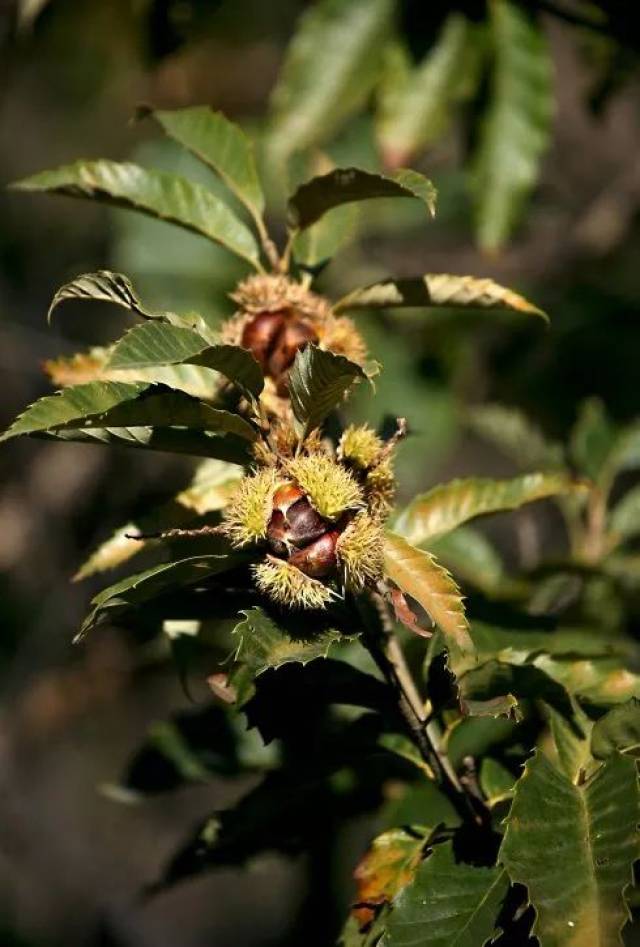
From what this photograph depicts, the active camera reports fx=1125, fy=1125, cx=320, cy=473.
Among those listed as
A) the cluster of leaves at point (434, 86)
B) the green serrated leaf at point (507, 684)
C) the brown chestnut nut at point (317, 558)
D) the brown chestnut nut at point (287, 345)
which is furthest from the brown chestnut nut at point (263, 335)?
the cluster of leaves at point (434, 86)

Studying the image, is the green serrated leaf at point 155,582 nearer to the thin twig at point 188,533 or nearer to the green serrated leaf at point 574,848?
the thin twig at point 188,533

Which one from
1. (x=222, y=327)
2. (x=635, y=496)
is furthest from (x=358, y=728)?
(x=635, y=496)

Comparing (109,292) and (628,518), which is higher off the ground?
(109,292)

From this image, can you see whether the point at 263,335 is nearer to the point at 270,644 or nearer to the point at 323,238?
the point at 323,238

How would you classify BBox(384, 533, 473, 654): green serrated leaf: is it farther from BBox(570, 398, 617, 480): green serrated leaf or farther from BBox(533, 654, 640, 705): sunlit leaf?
BBox(570, 398, 617, 480): green serrated leaf

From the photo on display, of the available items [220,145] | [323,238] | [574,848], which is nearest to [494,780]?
[574,848]

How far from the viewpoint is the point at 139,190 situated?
1054 millimetres

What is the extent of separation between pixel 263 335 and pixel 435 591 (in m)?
0.29

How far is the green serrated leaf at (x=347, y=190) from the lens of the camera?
35.4 inches

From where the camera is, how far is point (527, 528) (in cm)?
182

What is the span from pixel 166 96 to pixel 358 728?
90.6 inches

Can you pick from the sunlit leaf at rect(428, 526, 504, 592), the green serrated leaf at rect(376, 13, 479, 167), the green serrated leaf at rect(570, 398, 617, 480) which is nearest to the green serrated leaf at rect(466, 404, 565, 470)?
the green serrated leaf at rect(570, 398, 617, 480)

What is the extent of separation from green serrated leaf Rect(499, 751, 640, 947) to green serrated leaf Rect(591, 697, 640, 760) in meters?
0.03

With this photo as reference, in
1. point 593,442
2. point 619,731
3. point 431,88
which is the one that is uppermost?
point 431,88
